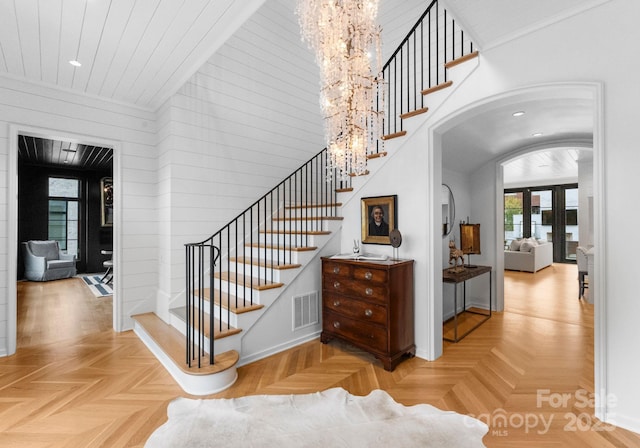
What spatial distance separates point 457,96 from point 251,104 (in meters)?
3.00

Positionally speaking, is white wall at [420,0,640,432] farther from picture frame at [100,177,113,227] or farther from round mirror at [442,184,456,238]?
picture frame at [100,177,113,227]

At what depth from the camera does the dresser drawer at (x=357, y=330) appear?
3029 millimetres

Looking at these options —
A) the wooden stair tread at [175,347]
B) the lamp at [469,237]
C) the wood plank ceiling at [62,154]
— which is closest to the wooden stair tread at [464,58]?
the lamp at [469,237]

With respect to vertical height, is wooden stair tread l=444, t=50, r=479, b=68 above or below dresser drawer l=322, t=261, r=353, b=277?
above

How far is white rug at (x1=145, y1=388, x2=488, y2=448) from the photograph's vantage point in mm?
1988

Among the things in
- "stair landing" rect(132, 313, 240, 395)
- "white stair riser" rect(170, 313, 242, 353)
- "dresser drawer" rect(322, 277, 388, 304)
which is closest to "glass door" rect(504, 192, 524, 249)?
"dresser drawer" rect(322, 277, 388, 304)

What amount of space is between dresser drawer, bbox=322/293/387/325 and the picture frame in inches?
322

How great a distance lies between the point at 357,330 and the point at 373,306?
36 centimetres

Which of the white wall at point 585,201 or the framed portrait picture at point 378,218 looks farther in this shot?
the white wall at point 585,201

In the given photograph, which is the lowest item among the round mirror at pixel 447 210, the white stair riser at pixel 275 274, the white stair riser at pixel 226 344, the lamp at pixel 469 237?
→ the white stair riser at pixel 226 344

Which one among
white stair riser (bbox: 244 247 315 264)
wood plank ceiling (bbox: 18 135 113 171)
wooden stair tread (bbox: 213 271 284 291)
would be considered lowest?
wooden stair tread (bbox: 213 271 284 291)

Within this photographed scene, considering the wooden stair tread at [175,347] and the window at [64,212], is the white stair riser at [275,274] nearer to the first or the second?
the wooden stair tread at [175,347]

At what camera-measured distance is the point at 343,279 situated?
11.1ft

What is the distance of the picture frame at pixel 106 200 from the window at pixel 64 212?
0.61 m
